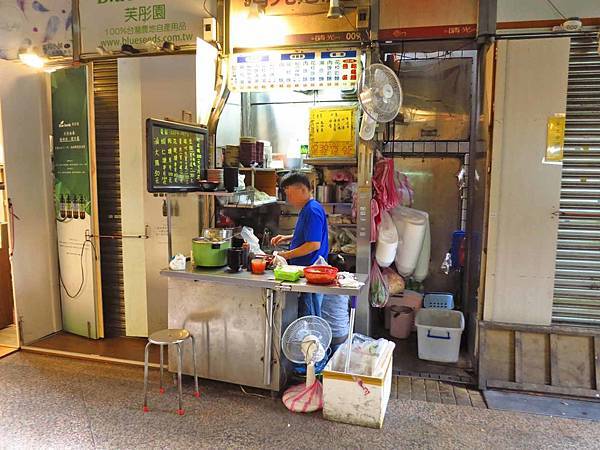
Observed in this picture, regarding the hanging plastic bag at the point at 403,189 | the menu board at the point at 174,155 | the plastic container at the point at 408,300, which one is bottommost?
the plastic container at the point at 408,300

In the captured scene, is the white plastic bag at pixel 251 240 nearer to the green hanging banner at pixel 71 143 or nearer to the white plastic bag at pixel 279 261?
the white plastic bag at pixel 279 261

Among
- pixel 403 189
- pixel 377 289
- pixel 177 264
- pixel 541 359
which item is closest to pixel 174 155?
pixel 177 264

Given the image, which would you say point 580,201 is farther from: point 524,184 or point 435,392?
point 435,392

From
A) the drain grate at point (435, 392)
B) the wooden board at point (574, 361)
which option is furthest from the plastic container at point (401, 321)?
the wooden board at point (574, 361)

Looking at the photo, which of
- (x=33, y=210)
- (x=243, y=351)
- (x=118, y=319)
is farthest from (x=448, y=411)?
(x=33, y=210)

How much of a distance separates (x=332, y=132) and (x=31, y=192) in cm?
312

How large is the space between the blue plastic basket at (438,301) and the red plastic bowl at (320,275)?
1961 mm

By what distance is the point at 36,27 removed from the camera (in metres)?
5.00

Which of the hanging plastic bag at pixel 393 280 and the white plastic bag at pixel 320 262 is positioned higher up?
the white plastic bag at pixel 320 262

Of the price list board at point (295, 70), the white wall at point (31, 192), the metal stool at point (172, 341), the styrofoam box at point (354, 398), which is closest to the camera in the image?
the styrofoam box at point (354, 398)

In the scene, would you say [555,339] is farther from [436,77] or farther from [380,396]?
[436,77]

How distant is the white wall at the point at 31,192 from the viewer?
14.9 ft

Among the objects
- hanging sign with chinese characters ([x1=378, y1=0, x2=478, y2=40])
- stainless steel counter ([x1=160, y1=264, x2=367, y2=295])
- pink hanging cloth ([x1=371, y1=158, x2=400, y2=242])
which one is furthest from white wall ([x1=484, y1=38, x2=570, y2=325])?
stainless steel counter ([x1=160, y1=264, x2=367, y2=295])

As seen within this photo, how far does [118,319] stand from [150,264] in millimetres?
780
